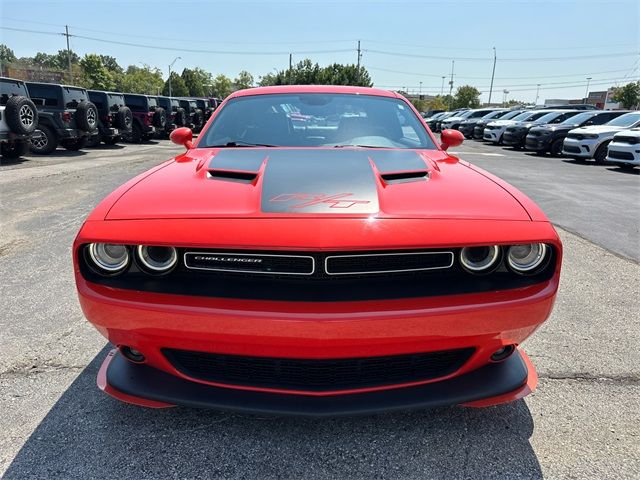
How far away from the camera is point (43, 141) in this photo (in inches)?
494

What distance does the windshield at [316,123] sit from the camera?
283 centimetres

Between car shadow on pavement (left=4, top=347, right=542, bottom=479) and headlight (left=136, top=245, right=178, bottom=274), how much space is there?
76 centimetres

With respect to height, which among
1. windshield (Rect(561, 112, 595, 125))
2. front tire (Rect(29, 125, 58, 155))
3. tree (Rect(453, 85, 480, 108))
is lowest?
front tire (Rect(29, 125, 58, 155))

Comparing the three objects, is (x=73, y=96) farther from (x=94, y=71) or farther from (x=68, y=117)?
(x=94, y=71)

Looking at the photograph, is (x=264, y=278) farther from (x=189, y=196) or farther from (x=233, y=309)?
(x=189, y=196)

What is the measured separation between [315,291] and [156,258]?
2.05 ft

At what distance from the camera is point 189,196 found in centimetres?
181

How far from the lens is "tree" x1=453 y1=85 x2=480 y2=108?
77.4m

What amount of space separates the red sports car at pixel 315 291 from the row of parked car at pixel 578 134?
12.7m

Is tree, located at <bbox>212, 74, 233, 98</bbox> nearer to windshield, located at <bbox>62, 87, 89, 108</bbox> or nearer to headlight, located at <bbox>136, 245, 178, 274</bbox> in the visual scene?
windshield, located at <bbox>62, 87, 89, 108</bbox>

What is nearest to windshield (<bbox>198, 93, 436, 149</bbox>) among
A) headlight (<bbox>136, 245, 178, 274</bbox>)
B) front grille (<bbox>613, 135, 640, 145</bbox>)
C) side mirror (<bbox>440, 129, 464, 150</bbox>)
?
side mirror (<bbox>440, 129, 464, 150</bbox>)

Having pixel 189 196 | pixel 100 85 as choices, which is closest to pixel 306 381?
pixel 189 196

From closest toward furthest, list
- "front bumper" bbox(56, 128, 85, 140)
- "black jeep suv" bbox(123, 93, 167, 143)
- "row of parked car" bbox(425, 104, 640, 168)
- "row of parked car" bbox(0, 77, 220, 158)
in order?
1. "row of parked car" bbox(0, 77, 220, 158)
2. "row of parked car" bbox(425, 104, 640, 168)
3. "front bumper" bbox(56, 128, 85, 140)
4. "black jeep suv" bbox(123, 93, 167, 143)

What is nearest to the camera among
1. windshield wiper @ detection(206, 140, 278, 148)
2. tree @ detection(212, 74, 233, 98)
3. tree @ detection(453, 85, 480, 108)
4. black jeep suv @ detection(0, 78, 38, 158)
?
windshield wiper @ detection(206, 140, 278, 148)
